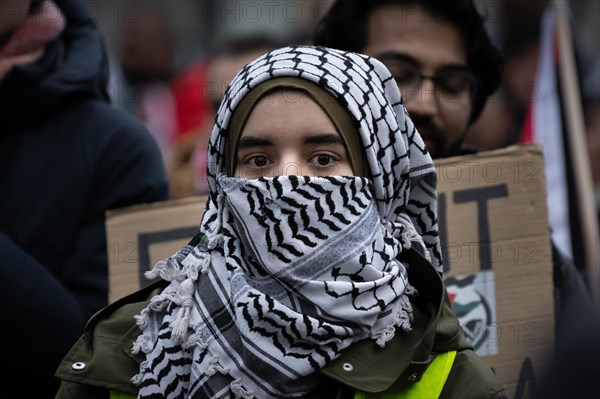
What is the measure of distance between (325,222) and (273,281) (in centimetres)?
18

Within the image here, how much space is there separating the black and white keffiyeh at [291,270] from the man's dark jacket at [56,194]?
2.29 ft

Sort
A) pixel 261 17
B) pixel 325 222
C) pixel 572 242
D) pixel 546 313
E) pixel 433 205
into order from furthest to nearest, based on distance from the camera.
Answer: pixel 261 17
pixel 572 242
pixel 546 313
pixel 433 205
pixel 325 222

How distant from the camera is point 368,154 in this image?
8.80 feet

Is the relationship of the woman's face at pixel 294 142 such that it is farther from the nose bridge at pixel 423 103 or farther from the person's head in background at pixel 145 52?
the person's head in background at pixel 145 52

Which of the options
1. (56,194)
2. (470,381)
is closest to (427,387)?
(470,381)

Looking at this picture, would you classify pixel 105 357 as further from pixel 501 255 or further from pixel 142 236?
pixel 501 255

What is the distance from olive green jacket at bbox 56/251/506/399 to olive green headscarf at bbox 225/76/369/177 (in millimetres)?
270

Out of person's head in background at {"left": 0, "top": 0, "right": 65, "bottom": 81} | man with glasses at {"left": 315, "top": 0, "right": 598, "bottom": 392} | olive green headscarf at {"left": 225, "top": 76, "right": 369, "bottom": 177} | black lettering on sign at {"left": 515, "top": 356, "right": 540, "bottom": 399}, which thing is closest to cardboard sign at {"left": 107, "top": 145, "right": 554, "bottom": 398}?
black lettering on sign at {"left": 515, "top": 356, "right": 540, "bottom": 399}

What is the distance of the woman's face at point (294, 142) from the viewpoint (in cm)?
266

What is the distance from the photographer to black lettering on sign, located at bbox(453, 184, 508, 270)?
3.59 meters

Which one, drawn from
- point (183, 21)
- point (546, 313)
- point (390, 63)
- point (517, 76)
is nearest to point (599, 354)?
point (546, 313)

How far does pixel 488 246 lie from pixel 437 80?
588 millimetres

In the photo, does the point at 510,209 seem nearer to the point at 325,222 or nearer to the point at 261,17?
the point at 325,222

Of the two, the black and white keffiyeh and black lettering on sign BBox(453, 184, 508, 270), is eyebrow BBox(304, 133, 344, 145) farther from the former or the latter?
black lettering on sign BBox(453, 184, 508, 270)
